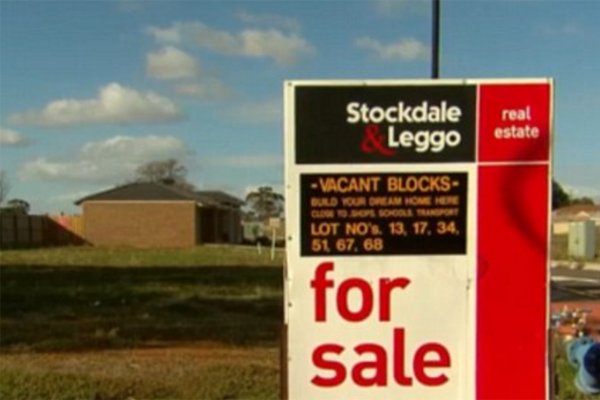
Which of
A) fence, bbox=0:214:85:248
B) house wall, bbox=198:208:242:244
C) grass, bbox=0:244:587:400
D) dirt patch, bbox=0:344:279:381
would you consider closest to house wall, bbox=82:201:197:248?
fence, bbox=0:214:85:248

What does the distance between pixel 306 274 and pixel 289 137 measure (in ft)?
1.91

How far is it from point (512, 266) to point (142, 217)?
198 ft

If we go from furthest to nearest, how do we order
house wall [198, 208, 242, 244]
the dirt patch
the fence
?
house wall [198, 208, 242, 244], the fence, the dirt patch

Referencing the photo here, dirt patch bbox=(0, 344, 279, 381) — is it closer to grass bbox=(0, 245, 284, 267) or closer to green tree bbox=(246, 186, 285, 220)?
grass bbox=(0, 245, 284, 267)

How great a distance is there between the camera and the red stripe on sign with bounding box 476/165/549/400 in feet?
12.9

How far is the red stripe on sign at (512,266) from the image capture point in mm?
3922

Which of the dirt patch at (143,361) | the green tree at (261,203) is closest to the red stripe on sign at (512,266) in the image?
the dirt patch at (143,361)

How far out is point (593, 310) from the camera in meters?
14.8

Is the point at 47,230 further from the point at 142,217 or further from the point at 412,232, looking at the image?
the point at 412,232

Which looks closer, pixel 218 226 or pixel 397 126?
pixel 397 126

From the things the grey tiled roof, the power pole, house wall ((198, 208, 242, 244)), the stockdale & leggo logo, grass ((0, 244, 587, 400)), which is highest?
the power pole

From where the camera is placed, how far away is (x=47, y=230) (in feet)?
212

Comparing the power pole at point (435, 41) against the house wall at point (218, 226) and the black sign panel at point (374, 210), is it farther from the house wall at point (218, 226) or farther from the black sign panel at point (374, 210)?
the house wall at point (218, 226)

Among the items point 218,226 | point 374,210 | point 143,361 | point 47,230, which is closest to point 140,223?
point 47,230
